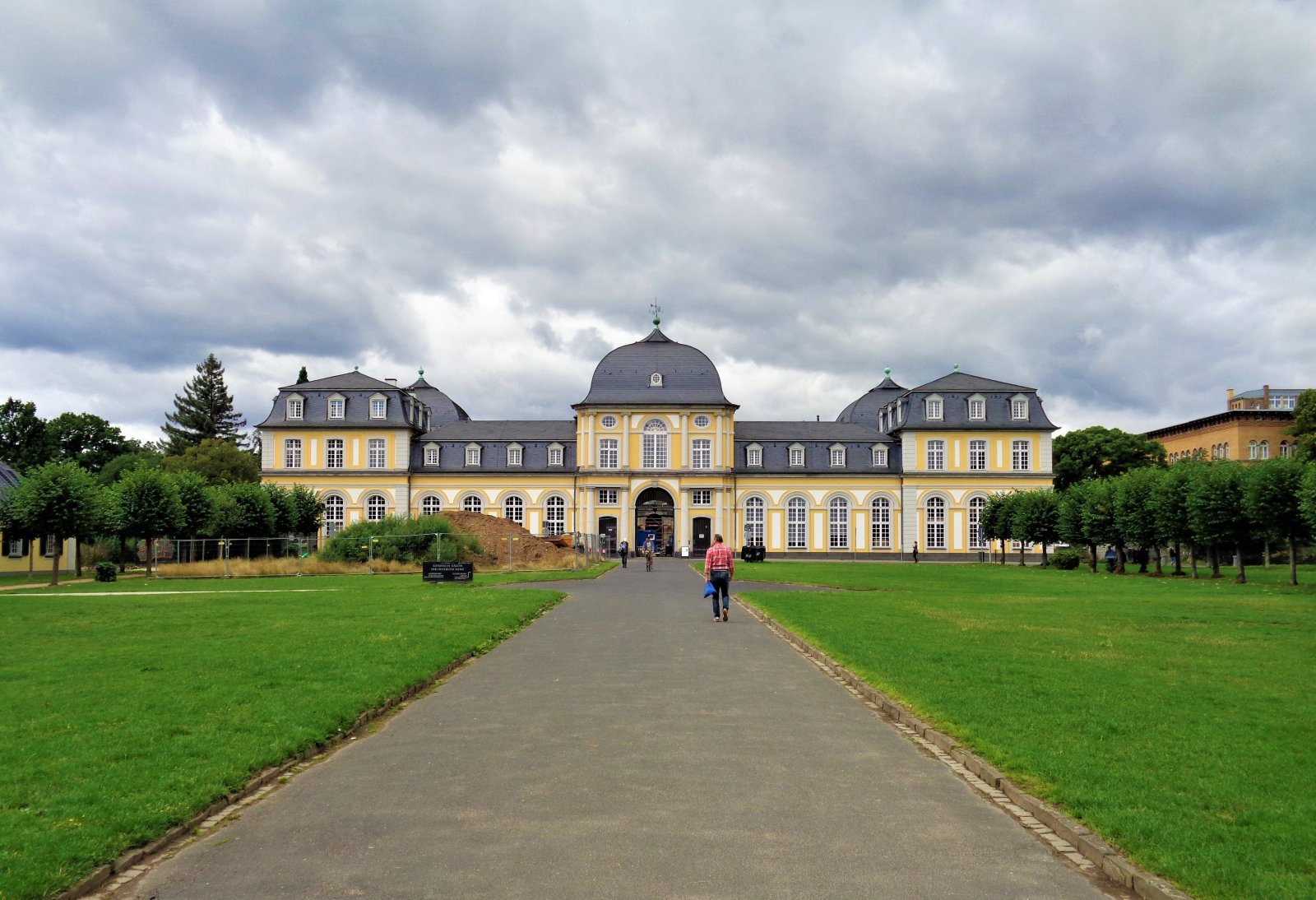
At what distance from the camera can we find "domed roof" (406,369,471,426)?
93062 millimetres

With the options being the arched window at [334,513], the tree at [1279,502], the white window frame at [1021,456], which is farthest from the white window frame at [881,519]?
the arched window at [334,513]

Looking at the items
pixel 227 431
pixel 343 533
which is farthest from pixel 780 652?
pixel 227 431

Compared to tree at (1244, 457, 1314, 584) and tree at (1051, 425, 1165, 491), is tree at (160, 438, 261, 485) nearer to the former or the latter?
tree at (1051, 425, 1165, 491)

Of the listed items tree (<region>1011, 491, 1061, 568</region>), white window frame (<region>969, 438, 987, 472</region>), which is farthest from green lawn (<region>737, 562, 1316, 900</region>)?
white window frame (<region>969, 438, 987, 472</region>)

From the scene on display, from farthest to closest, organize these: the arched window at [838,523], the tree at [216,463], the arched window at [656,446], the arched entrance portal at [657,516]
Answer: the tree at [216,463] < the arched window at [838,523] < the arched entrance portal at [657,516] < the arched window at [656,446]

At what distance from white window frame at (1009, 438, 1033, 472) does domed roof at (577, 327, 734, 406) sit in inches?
845

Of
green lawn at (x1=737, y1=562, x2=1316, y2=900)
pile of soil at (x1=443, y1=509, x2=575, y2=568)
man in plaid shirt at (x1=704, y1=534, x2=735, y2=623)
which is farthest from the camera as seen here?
pile of soil at (x1=443, y1=509, x2=575, y2=568)

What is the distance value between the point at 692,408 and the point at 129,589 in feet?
154

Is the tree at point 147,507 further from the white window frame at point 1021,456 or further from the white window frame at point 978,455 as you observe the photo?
the white window frame at point 1021,456

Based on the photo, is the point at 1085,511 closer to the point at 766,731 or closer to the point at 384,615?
the point at 384,615

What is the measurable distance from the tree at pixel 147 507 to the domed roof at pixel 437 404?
140 feet

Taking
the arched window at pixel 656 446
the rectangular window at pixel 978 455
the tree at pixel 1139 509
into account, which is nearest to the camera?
the tree at pixel 1139 509

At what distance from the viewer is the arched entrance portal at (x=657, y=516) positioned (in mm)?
78562

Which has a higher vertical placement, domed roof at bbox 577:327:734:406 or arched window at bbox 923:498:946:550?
domed roof at bbox 577:327:734:406
